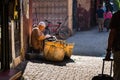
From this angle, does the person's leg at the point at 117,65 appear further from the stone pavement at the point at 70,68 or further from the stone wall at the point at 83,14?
the stone wall at the point at 83,14

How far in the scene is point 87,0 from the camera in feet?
80.4

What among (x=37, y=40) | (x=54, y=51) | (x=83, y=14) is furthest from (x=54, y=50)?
(x=83, y=14)

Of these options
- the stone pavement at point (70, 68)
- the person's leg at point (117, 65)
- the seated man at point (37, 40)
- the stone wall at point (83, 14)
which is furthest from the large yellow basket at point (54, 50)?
the stone wall at point (83, 14)

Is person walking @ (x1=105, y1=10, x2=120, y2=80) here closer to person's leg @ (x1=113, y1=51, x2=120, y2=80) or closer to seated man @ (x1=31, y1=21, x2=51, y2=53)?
person's leg @ (x1=113, y1=51, x2=120, y2=80)

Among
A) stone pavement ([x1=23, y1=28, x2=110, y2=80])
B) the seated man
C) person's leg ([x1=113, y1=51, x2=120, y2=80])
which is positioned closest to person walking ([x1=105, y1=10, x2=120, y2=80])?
person's leg ([x1=113, y1=51, x2=120, y2=80])

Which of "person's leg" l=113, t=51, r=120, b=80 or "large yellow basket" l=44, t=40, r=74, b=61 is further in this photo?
"large yellow basket" l=44, t=40, r=74, b=61

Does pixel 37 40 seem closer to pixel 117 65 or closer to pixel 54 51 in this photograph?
pixel 54 51

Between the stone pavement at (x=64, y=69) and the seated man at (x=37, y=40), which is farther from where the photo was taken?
the seated man at (x=37, y=40)

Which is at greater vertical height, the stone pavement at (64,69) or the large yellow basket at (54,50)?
the large yellow basket at (54,50)

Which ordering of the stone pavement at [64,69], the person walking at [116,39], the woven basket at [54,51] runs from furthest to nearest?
the woven basket at [54,51] < the stone pavement at [64,69] < the person walking at [116,39]

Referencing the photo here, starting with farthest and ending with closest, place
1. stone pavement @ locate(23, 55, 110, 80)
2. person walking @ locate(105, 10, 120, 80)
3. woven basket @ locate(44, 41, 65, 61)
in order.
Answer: woven basket @ locate(44, 41, 65, 61), stone pavement @ locate(23, 55, 110, 80), person walking @ locate(105, 10, 120, 80)

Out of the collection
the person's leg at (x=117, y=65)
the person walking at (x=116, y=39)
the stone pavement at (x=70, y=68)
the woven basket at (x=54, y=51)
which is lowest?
the stone pavement at (x=70, y=68)

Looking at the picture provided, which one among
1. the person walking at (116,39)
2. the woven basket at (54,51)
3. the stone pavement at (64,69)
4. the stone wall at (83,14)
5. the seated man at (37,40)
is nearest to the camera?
the person walking at (116,39)

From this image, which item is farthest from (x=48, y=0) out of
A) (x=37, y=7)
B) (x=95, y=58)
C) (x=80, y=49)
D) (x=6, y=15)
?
(x=6, y=15)
